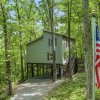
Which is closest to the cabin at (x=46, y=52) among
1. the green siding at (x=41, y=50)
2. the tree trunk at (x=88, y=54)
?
the green siding at (x=41, y=50)

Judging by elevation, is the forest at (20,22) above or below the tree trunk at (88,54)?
above

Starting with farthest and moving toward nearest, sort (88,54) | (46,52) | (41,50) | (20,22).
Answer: (41,50), (46,52), (20,22), (88,54)

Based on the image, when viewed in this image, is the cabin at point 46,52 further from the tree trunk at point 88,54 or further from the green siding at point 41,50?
the tree trunk at point 88,54

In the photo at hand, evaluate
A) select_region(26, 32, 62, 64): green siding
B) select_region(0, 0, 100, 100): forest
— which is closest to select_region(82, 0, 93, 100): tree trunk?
select_region(0, 0, 100, 100): forest

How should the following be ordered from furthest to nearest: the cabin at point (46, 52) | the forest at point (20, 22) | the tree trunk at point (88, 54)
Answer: the cabin at point (46, 52)
the forest at point (20, 22)
the tree trunk at point (88, 54)

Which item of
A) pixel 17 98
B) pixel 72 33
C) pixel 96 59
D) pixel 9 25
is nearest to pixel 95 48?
pixel 96 59

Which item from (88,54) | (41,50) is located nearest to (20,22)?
(41,50)

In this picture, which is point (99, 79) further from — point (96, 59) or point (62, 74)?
point (62, 74)

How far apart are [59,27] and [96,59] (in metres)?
41.4

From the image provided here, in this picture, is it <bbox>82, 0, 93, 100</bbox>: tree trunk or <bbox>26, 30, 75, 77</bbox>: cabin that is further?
<bbox>26, 30, 75, 77</bbox>: cabin

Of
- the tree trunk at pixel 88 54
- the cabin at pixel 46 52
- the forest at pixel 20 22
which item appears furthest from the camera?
the cabin at pixel 46 52

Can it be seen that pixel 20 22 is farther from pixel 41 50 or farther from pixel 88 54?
pixel 88 54

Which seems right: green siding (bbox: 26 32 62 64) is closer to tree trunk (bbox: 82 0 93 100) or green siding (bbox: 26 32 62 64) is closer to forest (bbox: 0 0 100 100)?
forest (bbox: 0 0 100 100)

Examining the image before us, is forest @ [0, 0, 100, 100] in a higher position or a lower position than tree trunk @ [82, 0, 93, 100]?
higher
